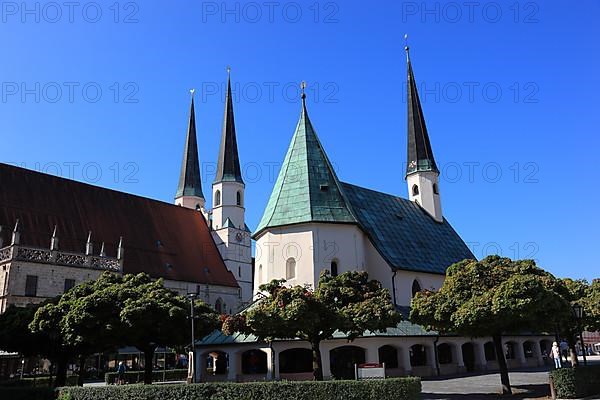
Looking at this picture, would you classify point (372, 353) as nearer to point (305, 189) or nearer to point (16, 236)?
point (305, 189)

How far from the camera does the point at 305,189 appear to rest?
109ft

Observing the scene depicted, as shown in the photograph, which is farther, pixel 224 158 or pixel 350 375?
pixel 224 158

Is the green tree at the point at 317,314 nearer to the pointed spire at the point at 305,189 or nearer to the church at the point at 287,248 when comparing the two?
the church at the point at 287,248

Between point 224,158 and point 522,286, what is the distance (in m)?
54.6

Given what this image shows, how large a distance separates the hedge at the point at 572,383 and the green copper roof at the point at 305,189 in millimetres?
16318

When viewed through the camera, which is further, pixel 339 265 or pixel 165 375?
pixel 165 375

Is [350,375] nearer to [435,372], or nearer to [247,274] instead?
[435,372]

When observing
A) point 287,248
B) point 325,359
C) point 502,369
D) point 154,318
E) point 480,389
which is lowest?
point 480,389

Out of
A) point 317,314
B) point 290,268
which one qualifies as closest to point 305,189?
point 290,268

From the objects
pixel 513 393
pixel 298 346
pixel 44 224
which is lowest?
pixel 513 393

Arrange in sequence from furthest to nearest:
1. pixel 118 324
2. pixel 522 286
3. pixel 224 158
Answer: pixel 224 158
pixel 118 324
pixel 522 286

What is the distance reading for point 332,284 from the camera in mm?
20531

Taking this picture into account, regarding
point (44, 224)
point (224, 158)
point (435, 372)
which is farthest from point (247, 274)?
point (435, 372)

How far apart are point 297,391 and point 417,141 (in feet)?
122
